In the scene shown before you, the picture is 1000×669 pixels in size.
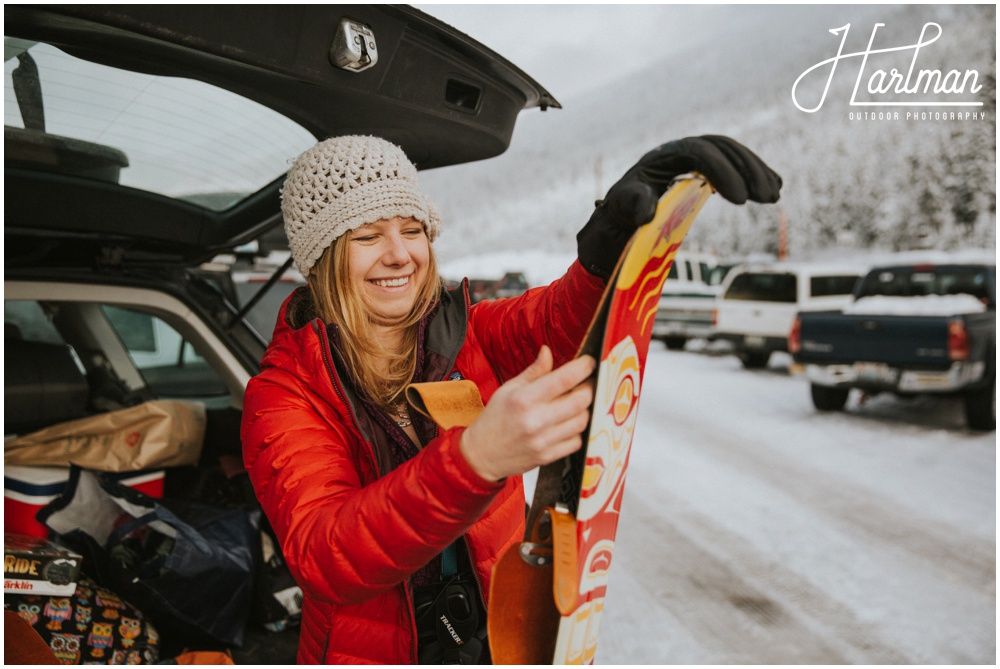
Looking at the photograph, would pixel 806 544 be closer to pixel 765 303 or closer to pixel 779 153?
pixel 765 303

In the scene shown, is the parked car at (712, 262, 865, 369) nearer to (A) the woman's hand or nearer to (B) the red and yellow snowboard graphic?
(B) the red and yellow snowboard graphic

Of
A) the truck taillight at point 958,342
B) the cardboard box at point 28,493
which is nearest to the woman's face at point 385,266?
the cardboard box at point 28,493

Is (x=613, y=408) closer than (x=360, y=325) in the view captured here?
Yes

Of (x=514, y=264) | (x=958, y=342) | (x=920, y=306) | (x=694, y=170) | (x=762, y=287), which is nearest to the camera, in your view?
(x=694, y=170)

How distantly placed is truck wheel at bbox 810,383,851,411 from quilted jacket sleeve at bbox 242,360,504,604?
7579 millimetres

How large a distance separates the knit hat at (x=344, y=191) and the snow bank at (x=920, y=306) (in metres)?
7.02

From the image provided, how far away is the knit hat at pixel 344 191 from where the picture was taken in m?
1.48

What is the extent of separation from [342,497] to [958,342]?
719 centimetres

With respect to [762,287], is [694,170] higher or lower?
lower

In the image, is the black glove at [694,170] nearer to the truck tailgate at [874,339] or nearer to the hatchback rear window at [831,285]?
the truck tailgate at [874,339]

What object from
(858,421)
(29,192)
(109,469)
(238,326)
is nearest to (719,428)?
(858,421)

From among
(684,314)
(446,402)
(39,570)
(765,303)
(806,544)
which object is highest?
(765,303)

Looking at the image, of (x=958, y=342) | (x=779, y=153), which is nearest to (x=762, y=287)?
(x=958, y=342)

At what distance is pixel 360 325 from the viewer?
1534mm
